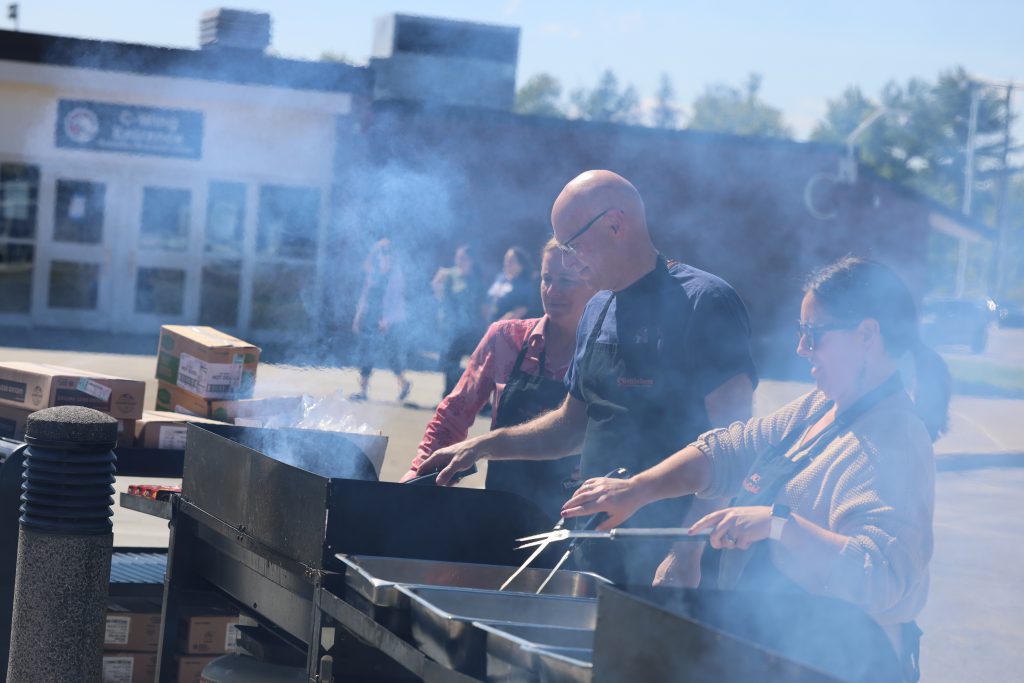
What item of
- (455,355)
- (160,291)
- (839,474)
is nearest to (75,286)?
(160,291)

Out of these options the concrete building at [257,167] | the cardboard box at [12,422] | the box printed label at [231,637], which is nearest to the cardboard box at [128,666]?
the box printed label at [231,637]

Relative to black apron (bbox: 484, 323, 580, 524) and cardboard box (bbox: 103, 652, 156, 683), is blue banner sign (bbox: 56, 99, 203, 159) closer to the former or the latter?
cardboard box (bbox: 103, 652, 156, 683)

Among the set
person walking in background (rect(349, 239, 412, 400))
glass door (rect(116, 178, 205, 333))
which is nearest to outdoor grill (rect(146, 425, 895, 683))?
person walking in background (rect(349, 239, 412, 400))

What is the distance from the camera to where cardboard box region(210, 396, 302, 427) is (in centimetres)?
414

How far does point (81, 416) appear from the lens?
3195 mm

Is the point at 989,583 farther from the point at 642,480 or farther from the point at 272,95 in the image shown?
the point at 272,95

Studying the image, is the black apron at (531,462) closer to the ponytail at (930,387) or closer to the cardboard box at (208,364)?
the cardboard box at (208,364)

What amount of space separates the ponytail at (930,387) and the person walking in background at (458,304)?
8368 mm

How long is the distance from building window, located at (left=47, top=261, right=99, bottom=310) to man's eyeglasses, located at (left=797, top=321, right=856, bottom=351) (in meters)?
15.2

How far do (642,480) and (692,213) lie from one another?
1669cm

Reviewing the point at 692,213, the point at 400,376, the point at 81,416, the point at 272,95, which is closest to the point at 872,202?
the point at 692,213

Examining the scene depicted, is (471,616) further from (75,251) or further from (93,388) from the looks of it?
(75,251)

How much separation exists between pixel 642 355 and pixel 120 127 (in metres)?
14.2

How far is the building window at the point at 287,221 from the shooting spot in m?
16.5
